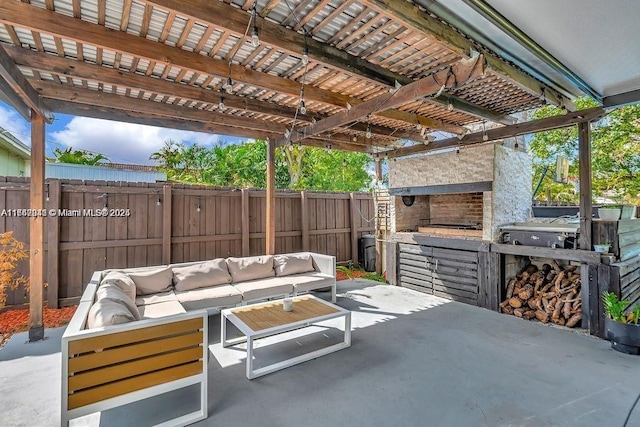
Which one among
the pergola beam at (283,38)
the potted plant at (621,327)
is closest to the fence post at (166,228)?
the pergola beam at (283,38)

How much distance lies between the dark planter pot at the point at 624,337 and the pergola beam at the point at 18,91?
6.37 meters

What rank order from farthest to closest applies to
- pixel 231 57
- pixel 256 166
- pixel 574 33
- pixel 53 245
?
1. pixel 256 166
2. pixel 53 245
3. pixel 231 57
4. pixel 574 33

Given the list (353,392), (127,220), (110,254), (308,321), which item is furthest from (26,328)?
(353,392)

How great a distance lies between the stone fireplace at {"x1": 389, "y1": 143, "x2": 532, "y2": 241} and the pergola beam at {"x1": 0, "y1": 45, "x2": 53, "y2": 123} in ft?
18.6

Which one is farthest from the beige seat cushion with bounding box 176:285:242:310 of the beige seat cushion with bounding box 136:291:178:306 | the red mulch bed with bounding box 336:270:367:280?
the red mulch bed with bounding box 336:270:367:280

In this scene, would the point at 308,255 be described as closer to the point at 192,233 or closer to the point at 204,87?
the point at 192,233

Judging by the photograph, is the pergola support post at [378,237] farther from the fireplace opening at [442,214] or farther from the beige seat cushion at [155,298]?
the beige seat cushion at [155,298]

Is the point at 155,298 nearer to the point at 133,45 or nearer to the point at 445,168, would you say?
the point at 133,45

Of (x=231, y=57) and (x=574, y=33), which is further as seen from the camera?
(x=231, y=57)

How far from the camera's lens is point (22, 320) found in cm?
410

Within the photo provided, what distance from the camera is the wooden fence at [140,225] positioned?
4492mm

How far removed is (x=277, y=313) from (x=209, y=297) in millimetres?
996

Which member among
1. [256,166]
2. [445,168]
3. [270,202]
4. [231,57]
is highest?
[256,166]

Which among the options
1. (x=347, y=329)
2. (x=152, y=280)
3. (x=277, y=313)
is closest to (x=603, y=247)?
(x=347, y=329)
